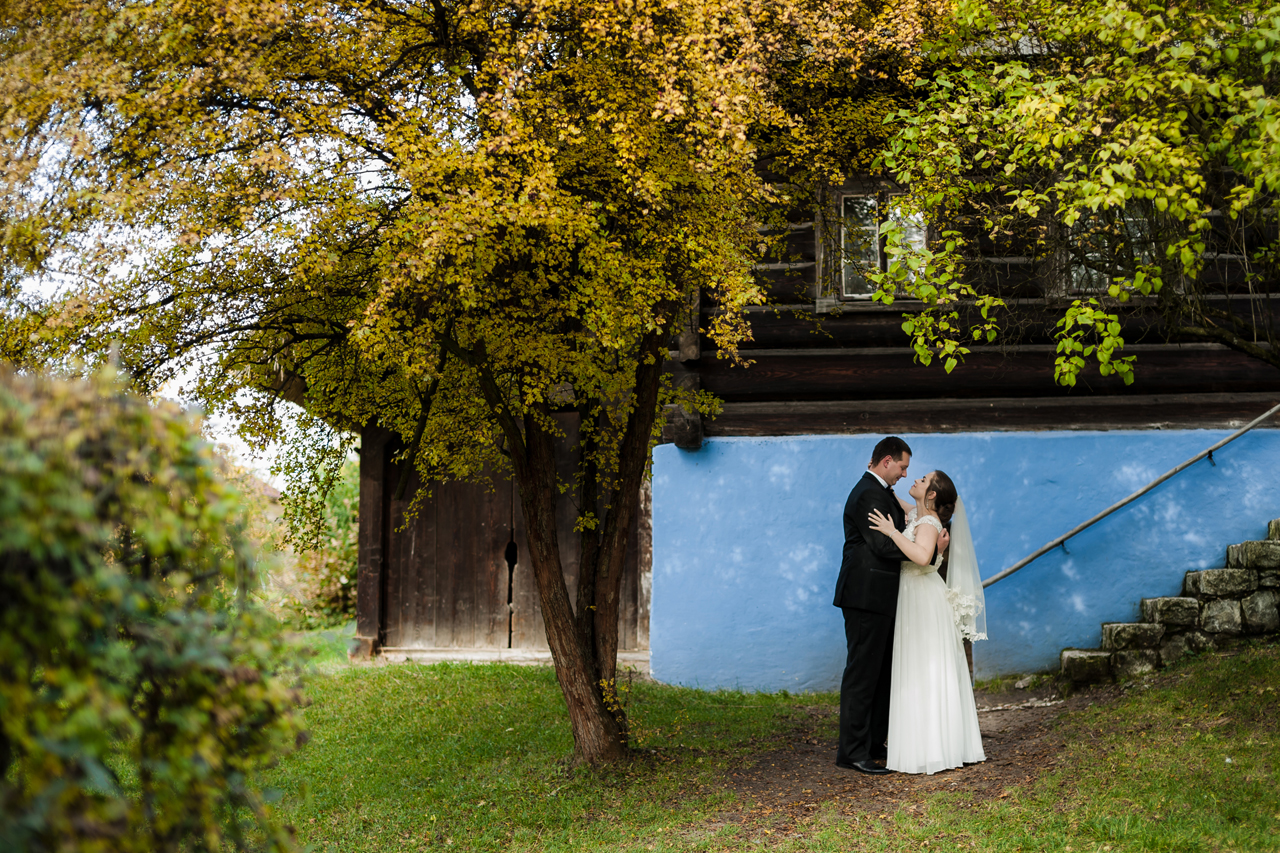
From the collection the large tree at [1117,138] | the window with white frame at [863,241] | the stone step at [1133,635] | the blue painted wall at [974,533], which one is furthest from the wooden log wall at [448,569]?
the large tree at [1117,138]

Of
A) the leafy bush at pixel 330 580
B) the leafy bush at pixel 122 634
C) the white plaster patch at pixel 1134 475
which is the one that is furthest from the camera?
the leafy bush at pixel 330 580

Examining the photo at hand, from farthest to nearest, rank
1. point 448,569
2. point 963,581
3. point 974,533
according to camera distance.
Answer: point 448,569 → point 974,533 → point 963,581

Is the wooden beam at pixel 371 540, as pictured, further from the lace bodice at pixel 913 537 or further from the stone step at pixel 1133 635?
the stone step at pixel 1133 635

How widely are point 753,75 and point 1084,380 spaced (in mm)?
4335

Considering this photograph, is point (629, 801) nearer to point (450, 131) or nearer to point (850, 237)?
point (450, 131)

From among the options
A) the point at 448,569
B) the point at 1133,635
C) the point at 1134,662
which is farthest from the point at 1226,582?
the point at 448,569

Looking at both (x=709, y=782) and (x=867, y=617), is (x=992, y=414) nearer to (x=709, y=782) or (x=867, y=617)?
(x=867, y=617)

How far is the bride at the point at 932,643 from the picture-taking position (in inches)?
225

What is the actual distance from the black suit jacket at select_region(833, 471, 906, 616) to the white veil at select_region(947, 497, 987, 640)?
332 mm

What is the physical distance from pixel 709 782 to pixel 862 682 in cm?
110

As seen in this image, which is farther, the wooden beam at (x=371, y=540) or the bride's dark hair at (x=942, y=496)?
the wooden beam at (x=371, y=540)

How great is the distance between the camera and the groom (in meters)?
5.91

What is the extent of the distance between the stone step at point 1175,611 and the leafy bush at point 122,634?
22.1 feet

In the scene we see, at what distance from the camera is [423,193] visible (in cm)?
488
